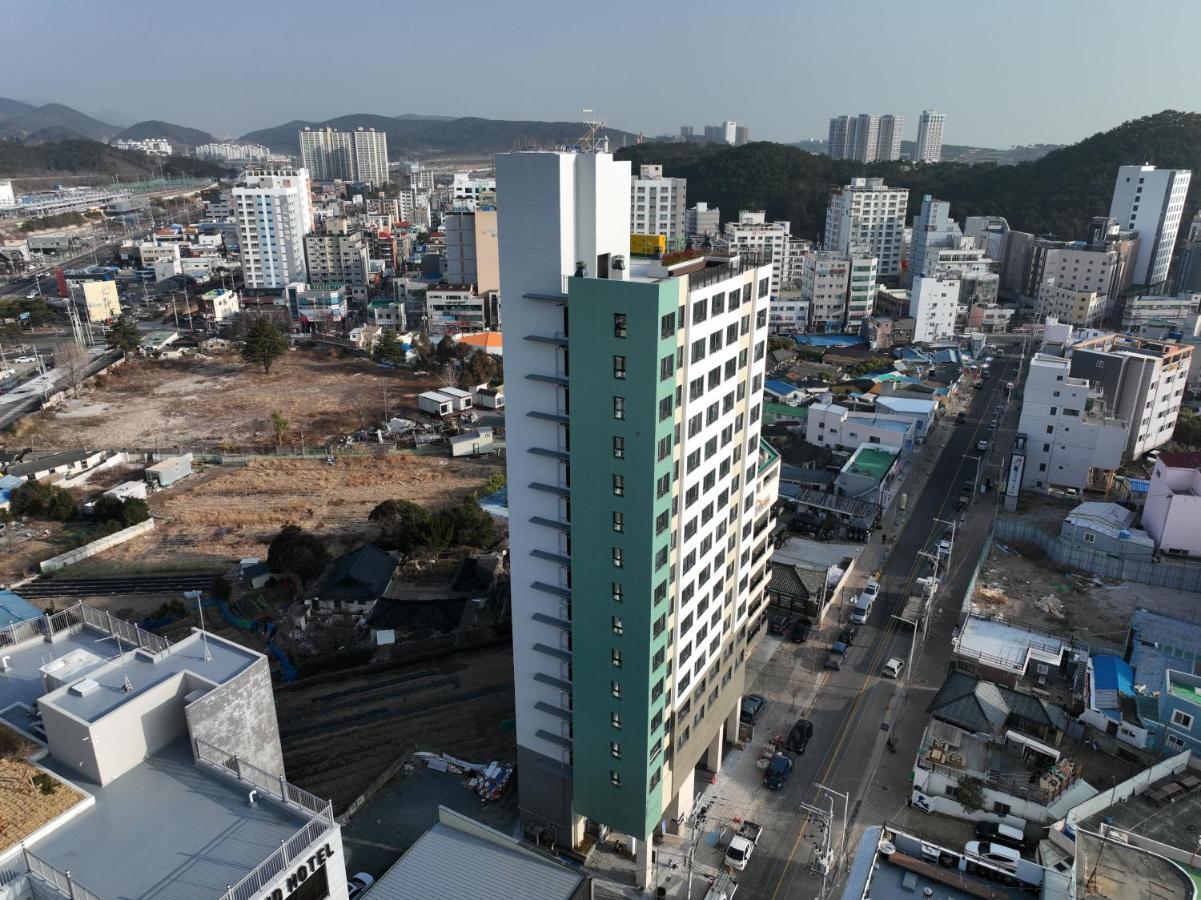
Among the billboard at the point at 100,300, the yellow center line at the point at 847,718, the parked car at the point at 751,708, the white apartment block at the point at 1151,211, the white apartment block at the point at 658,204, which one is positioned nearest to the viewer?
the yellow center line at the point at 847,718

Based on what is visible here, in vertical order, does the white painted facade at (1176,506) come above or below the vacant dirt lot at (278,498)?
above

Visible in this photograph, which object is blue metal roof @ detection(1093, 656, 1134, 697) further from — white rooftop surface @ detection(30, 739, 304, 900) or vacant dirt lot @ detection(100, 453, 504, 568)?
vacant dirt lot @ detection(100, 453, 504, 568)

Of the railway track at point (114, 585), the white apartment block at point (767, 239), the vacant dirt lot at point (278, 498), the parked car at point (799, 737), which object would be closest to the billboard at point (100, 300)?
the vacant dirt lot at point (278, 498)

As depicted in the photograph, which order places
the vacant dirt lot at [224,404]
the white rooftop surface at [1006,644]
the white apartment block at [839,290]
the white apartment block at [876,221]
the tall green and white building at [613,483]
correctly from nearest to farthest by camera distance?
the tall green and white building at [613,483] < the white rooftop surface at [1006,644] < the vacant dirt lot at [224,404] < the white apartment block at [839,290] < the white apartment block at [876,221]

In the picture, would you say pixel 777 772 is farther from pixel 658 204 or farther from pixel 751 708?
pixel 658 204

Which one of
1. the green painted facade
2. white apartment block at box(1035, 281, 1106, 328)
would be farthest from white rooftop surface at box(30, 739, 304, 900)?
white apartment block at box(1035, 281, 1106, 328)

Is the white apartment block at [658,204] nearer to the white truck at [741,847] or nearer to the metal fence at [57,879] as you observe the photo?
the white truck at [741,847]

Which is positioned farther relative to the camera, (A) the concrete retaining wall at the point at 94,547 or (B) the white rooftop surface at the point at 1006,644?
(A) the concrete retaining wall at the point at 94,547
